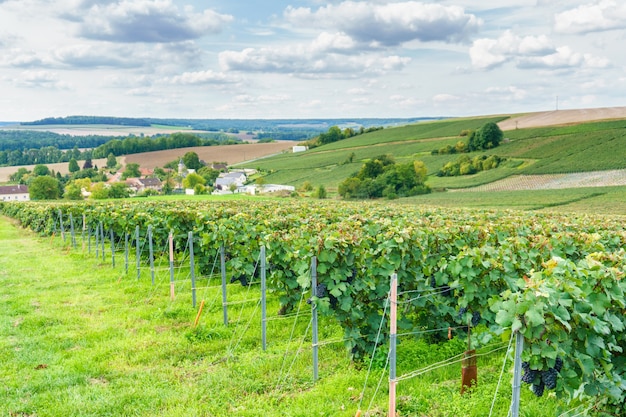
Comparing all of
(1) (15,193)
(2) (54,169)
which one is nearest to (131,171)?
(2) (54,169)

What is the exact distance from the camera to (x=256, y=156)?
13225 cm

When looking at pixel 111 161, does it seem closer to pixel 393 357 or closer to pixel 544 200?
pixel 544 200

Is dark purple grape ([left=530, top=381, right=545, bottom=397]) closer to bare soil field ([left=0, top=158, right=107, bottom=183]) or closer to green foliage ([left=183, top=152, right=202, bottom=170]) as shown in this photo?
green foliage ([left=183, top=152, right=202, bottom=170])

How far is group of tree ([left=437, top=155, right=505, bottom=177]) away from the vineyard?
210 ft

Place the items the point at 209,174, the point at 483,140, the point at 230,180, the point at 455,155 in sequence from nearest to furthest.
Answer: the point at 483,140 < the point at 455,155 < the point at 230,180 < the point at 209,174

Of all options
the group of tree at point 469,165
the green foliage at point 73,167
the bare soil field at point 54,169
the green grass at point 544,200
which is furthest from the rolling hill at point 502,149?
the bare soil field at point 54,169

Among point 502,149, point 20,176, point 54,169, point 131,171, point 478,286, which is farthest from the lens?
point 54,169

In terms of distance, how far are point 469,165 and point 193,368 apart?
238 feet

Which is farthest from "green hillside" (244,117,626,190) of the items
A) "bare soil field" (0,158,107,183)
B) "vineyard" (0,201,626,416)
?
"vineyard" (0,201,626,416)

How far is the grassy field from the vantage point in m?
6.38

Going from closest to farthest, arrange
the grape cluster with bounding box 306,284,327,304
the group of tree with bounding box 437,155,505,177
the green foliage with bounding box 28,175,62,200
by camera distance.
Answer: the grape cluster with bounding box 306,284,327,304
the group of tree with bounding box 437,155,505,177
the green foliage with bounding box 28,175,62,200

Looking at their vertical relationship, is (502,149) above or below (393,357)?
above

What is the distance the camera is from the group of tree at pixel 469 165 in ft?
244

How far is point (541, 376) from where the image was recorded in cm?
493
